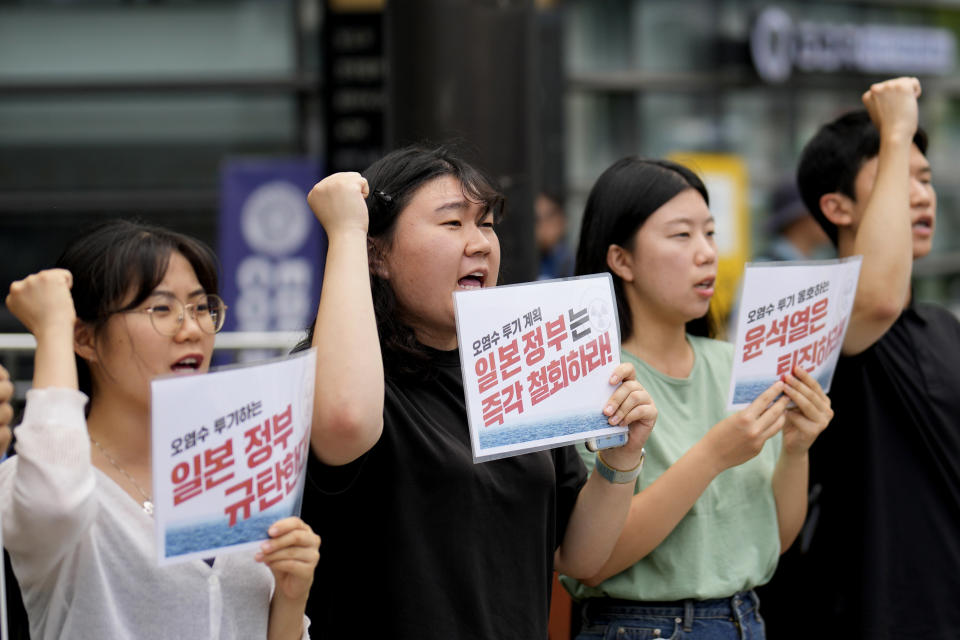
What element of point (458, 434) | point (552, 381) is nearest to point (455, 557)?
point (458, 434)

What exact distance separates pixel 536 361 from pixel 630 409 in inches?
8.1

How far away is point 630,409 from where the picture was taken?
7.50 ft

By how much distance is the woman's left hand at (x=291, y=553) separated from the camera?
1.95m

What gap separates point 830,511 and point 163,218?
797 centimetres

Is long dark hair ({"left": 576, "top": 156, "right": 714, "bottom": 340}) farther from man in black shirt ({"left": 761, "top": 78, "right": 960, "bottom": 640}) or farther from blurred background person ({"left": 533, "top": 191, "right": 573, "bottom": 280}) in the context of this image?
blurred background person ({"left": 533, "top": 191, "right": 573, "bottom": 280})

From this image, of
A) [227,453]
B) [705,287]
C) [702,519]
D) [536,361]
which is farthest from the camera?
[705,287]

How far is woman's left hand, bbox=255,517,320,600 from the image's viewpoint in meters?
1.95

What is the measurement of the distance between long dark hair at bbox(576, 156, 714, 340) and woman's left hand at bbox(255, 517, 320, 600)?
108cm

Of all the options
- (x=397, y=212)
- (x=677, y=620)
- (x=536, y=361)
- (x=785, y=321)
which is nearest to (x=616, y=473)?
(x=536, y=361)

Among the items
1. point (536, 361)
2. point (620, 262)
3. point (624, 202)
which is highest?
point (624, 202)

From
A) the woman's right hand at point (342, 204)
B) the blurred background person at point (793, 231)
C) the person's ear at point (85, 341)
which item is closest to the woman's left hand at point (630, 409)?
the woman's right hand at point (342, 204)

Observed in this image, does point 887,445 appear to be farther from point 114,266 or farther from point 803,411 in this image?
point 114,266

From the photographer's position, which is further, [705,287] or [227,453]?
[705,287]

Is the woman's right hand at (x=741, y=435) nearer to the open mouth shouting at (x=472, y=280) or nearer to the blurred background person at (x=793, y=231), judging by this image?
the open mouth shouting at (x=472, y=280)
